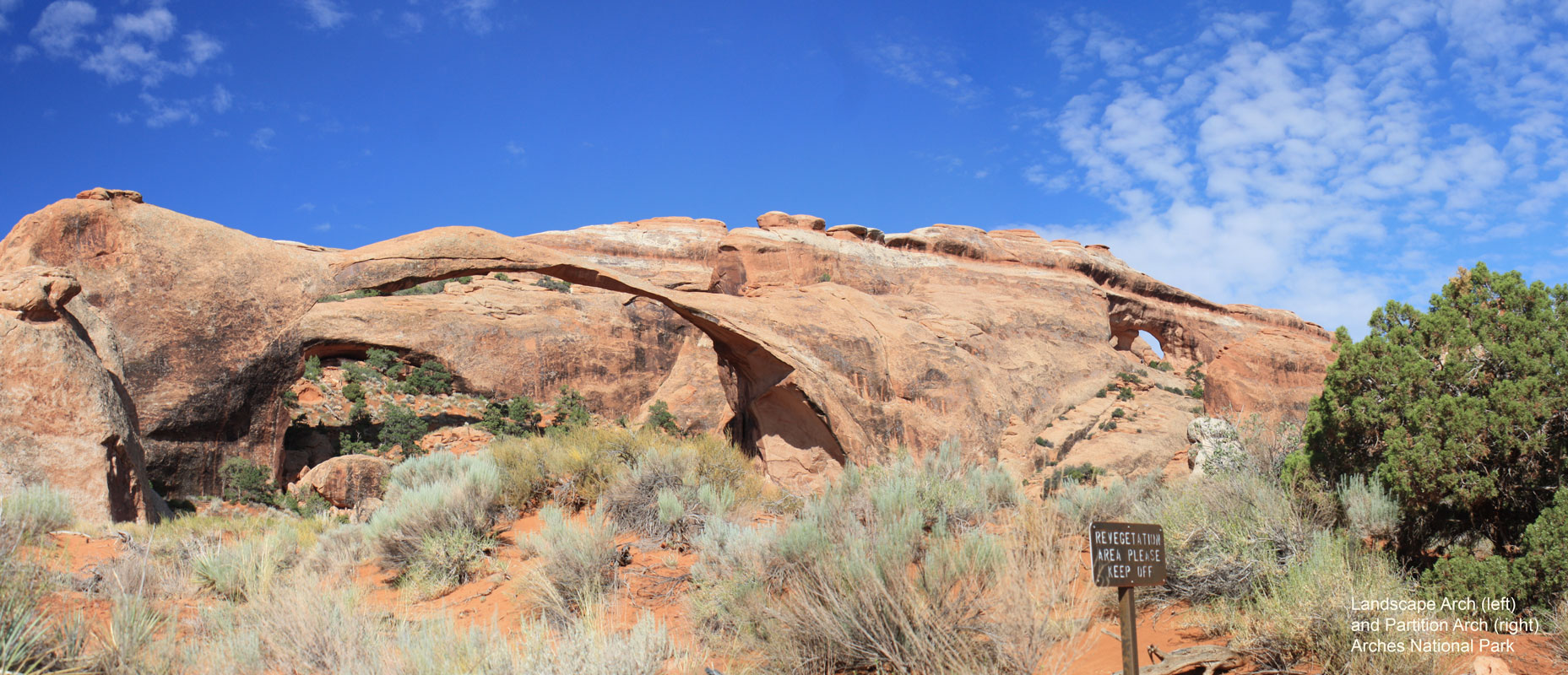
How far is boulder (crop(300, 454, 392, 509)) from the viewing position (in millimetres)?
14516

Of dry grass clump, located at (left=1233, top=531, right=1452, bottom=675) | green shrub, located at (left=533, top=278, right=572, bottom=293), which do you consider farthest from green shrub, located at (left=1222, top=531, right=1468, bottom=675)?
green shrub, located at (left=533, top=278, right=572, bottom=293)

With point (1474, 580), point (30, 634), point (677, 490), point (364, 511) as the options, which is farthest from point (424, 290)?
point (1474, 580)

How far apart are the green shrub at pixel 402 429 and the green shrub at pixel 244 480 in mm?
7021

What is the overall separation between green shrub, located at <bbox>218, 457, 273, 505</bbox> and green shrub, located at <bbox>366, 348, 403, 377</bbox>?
11205 mm

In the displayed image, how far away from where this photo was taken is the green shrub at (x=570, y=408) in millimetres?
23266

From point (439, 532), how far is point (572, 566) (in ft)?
5.69

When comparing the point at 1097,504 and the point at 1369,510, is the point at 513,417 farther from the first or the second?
the point at 1369,510

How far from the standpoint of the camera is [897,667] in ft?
12.9

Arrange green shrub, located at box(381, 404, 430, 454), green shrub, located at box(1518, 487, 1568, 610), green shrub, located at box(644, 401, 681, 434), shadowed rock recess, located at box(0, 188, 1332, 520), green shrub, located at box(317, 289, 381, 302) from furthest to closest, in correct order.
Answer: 1. green shrub, located at box(317, 289, 381, 302)
2. green shrub, located at box(644, 401, 681, 434)
3. green shrub, located at box(381, 404, 430, 454)
4. shadowed rock recess, located at box(0, 188, 1332, 520)
5. green shrub, located at box(1518, 487, 1568, 610)

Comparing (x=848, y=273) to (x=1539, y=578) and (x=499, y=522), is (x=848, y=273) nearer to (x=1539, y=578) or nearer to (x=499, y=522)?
(x=499, y=522)

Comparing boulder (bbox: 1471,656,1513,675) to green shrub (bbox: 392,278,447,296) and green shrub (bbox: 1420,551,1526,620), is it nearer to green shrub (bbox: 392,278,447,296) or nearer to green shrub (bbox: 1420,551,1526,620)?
green shrub (bbox: 1420,551,1526,620)

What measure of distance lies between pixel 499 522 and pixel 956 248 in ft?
73.9

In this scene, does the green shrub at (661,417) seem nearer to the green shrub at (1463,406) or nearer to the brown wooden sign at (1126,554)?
the green shrub at (1463,406)

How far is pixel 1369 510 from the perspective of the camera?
6.06 metres
